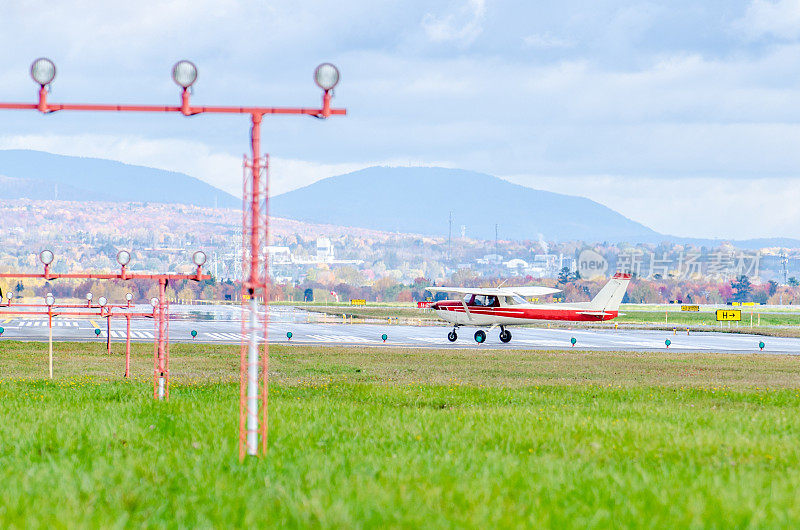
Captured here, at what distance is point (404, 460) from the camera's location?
1048 cm

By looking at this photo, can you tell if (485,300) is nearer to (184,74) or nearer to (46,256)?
(46,256)

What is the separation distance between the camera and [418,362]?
123 ft

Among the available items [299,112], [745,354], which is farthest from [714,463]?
[745,354]

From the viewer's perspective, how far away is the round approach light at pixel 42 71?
1237 cm

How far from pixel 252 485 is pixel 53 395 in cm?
1231

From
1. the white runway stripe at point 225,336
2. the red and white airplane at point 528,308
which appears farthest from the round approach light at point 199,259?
the white runway stripe at point 225,336

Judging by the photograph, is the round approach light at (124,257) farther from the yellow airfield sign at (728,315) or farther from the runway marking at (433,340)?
the yellow airfield sign at (728,315)

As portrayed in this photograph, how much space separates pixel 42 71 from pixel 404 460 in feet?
25.4

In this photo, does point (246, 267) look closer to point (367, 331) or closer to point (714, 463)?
point (714, 463)

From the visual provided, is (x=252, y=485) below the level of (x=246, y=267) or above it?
below

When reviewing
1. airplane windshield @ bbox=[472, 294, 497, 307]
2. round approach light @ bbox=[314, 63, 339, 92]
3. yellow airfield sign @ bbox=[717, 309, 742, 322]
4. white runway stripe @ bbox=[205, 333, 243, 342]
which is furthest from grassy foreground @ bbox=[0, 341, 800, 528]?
yellow airfield sign @ bbox=[717, 309, 742, 322]

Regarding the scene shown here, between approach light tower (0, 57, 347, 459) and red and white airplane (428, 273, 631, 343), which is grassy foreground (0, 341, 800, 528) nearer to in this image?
approach light tower (0, 57, 347, 459)

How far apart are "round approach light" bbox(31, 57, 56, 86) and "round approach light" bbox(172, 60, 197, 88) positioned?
2239 mm

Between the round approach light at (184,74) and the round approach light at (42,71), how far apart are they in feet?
7.34
